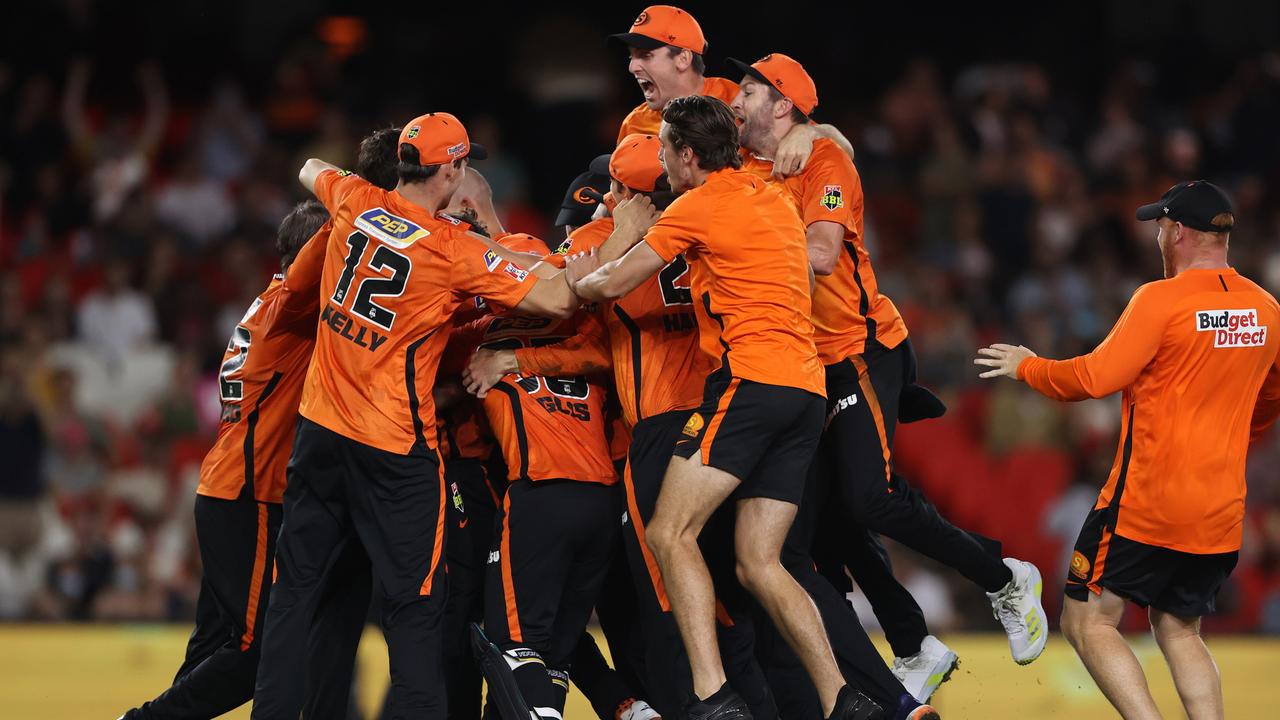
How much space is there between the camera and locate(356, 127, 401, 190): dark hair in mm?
7223

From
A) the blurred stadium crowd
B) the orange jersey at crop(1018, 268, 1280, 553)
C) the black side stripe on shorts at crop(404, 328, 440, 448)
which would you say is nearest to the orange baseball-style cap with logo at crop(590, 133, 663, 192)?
the black side stripe on shorts at crop(404, 328, 440, 448)

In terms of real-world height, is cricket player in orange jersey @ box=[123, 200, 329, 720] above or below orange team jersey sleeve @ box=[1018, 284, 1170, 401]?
below

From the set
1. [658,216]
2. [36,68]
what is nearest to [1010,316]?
[658,216]

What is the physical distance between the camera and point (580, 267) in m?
6.92

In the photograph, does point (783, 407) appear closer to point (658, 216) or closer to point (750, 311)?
point (750, 311)

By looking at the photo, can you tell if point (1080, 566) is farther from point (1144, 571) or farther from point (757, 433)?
point (757, 433)

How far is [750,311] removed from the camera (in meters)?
6.55

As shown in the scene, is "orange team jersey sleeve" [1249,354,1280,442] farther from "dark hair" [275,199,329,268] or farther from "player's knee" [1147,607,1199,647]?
"dark hair" [275,199,329,268]

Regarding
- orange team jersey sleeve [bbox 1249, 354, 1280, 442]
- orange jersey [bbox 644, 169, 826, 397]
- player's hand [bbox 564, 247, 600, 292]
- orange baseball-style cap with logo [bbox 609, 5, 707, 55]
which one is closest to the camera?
Answer: orange jersey [bbox 644, 169, 826, 397]

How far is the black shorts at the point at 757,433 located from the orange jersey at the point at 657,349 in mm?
347

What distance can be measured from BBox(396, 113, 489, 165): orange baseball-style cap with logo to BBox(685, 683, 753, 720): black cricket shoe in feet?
8.33

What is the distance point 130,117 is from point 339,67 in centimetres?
220

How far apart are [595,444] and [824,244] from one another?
4.50ft

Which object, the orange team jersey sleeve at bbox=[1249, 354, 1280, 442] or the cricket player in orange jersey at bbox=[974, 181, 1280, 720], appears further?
the orange team jersey sleeve at bbox=[1249, 354, 1280, 442]
